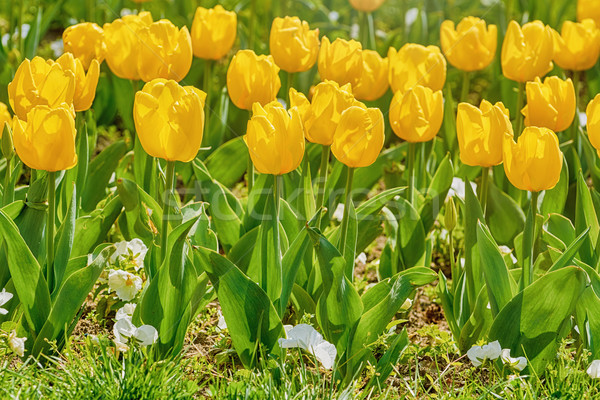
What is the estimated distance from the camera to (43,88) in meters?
2.32

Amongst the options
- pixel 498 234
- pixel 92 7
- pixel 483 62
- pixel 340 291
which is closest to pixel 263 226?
pixel 340 291

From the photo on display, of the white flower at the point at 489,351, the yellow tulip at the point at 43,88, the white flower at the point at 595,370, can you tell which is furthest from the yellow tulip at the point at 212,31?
the white flower at the point at 595,370

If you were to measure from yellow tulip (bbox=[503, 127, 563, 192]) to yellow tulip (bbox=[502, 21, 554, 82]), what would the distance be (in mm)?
935

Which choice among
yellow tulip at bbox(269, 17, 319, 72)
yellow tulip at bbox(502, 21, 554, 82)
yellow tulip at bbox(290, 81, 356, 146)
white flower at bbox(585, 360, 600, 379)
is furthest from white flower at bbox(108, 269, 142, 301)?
yellow tulip at bbox(502, 21, 554, 82)

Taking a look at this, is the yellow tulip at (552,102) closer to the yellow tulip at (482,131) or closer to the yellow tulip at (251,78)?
the yellow tulip at (482,131)

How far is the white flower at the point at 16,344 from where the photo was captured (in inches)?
84.3

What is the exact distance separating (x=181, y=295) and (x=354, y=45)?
1150 millimetres

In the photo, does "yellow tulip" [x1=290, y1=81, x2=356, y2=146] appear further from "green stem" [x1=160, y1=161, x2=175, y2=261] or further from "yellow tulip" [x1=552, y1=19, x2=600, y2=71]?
"yellow tulip" [x1=552, y1=19, x2=600, y2=71]

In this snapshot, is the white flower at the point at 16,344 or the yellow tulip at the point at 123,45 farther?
the yellow tulip at the point at 123,45

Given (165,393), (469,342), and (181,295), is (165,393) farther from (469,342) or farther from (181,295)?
(469,342)

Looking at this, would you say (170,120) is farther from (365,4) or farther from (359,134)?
(365,4)

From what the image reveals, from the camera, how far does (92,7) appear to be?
159 inches

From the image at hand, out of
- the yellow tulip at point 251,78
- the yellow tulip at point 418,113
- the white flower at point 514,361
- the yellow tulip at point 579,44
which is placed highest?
the yellow tulip at point 251,78

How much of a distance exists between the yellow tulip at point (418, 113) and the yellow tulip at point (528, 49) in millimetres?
543
